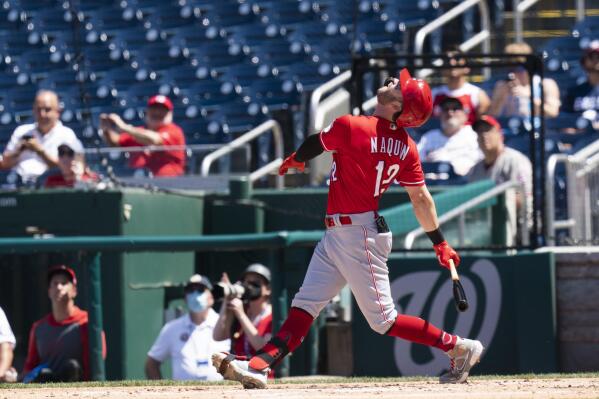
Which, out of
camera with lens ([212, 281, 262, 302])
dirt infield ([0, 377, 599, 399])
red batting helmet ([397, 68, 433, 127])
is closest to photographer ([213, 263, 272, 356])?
camera with lens ([212, 281, 262, 302])

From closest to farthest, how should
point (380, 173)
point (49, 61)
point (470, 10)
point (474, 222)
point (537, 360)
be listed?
point (380, 173), point (537, 360), point (474, 222), point (470, 10), point (49, 61)

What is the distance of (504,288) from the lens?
8070 mm

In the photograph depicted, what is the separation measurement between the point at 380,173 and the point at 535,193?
2838 mm

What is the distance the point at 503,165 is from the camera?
914 cm

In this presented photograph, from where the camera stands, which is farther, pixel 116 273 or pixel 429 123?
pixel 429 123

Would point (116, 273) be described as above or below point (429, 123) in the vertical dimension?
below

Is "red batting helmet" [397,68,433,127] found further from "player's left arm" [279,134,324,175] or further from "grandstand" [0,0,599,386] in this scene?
"grandstand" [0,0,599,386]

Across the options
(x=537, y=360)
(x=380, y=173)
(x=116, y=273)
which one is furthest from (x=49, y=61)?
(x=380, y=173)

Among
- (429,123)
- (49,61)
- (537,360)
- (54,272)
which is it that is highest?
(49,61)

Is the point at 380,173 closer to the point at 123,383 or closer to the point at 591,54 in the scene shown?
the point at 123,383

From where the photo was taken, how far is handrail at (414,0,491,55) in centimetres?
1183

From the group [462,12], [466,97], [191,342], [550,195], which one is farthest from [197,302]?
[462,12]

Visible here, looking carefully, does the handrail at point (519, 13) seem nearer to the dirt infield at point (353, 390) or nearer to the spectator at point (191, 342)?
the spectator at point (191, 342)

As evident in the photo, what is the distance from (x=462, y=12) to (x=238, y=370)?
7442mm
